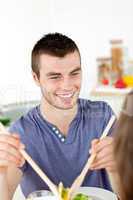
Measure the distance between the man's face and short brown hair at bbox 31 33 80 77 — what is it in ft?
0.04

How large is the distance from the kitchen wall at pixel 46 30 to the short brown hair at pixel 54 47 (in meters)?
1.65

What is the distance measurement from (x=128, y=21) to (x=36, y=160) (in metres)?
1.92

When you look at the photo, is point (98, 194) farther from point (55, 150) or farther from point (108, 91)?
point (108, 91)

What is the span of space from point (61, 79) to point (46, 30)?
2.08 meters

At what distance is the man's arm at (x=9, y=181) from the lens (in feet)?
3.85

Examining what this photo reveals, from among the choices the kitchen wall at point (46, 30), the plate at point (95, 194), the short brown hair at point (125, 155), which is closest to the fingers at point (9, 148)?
the plate at point (95, 194)

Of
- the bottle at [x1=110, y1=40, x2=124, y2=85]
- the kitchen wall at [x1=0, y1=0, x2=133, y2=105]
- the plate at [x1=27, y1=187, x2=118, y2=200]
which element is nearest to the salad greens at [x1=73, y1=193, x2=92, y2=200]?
the plate at [x1=27, y1=187, x2=118, y2=200]

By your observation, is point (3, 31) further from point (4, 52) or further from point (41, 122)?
point (41, 122)

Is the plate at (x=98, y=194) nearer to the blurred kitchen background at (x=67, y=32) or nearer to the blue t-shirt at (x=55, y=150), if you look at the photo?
the blue t-shirt at (x=55, y=150)

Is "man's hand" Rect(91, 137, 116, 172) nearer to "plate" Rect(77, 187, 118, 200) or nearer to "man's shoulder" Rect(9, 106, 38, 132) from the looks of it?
"plate" Rect(77, 187, 118, 200)

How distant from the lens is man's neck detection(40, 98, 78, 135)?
138cm

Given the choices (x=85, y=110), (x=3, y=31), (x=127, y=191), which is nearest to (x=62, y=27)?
(x=3, y=31)

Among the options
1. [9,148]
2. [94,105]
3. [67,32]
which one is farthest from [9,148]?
[67,32]

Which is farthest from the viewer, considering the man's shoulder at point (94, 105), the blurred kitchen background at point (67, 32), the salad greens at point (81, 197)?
the blurred kitchen background at point (67, 32)
